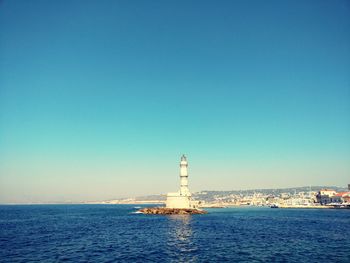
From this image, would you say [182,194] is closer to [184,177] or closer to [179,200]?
[179,200]

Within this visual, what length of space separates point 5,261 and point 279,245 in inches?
1149

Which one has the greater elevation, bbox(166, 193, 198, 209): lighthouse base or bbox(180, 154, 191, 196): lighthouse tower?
bbox(180, 154, 191, 196): lighthouse tower

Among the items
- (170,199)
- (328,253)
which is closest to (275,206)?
(170,199)

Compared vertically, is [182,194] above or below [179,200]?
above

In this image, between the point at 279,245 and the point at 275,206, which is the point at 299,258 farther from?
the point at 275,206

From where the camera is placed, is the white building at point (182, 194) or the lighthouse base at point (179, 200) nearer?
the white building at point (182, 194)

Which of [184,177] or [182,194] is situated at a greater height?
[184,177]

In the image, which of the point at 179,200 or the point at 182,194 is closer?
the point at 182,194

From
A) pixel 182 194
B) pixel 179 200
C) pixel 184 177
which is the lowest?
pixel 179 200

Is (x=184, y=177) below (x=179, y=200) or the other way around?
the other way around

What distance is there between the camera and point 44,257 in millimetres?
30219

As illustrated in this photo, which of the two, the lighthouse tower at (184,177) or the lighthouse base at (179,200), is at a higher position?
the lighthouse tower at (184,177)

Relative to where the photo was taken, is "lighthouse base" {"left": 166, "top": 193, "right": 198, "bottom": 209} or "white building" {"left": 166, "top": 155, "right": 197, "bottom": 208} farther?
"lighthouse base" {"left": 166, "top": 193, "right": 198, "bottom": 209}

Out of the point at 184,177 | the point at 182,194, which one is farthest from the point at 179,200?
the point at 184,177
